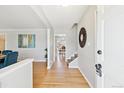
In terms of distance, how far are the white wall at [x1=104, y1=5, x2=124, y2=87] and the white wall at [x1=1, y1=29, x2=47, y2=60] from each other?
24.4ft

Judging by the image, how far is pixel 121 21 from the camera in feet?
4.89

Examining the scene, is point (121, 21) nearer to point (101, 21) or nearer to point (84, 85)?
point (101, 21)

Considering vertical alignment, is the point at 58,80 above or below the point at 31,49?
below

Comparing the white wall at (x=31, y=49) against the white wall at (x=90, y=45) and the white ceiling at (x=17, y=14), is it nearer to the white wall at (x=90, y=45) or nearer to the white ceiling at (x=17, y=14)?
the white ceiling at (x=17, y=14)

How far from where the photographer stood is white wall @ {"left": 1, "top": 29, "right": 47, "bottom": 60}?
9055 millimetres

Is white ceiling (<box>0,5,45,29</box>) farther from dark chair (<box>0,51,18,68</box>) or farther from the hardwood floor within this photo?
the hardwood floor

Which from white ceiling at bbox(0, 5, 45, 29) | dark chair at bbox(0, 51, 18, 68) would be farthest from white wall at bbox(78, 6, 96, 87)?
dark chair at bbox(0, 51, 18, 68)

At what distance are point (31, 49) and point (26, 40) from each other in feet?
2.16

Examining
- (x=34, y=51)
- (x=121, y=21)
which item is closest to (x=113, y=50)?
(x=121, y=21)

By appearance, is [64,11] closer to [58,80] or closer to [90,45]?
[90,45]

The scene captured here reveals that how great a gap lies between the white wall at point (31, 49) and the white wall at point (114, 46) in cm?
743

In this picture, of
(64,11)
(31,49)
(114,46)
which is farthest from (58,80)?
(31,49)

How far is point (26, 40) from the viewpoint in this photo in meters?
9.11
